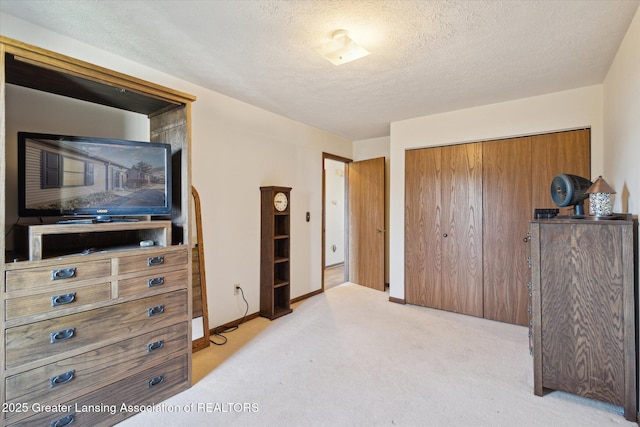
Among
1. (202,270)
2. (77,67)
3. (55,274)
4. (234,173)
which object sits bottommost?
(202,270)

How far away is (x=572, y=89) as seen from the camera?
9.55ft

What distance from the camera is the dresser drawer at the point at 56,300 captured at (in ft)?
4.69

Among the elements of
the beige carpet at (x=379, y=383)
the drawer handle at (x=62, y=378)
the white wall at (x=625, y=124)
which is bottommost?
the beige carpet at (x=379, y=383)

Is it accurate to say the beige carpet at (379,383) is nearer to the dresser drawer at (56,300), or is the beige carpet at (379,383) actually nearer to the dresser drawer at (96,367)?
the dresser drawer at (96,367)

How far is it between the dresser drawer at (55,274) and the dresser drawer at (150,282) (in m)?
0.12

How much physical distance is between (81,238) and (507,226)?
12.7 ft

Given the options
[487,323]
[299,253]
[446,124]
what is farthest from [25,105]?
[487,323]

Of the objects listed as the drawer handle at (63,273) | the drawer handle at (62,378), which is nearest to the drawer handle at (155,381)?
the drawer handle at (62,378)

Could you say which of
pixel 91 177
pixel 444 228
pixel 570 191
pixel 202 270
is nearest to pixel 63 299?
pixel 91 177

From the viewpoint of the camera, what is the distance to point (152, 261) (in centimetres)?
190

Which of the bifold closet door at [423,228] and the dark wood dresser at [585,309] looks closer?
the dark wood dresser at [585,309]

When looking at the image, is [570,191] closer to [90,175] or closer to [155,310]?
[155,310]

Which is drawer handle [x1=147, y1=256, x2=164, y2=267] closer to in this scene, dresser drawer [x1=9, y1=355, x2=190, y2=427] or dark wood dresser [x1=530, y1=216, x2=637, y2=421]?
dresser drawer [x1=9, y1=355, x2=190, y2=427]

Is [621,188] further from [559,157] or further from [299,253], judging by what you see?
[299,253]
